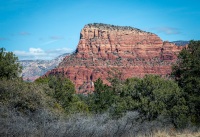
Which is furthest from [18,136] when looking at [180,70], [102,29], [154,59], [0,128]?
[102,29]

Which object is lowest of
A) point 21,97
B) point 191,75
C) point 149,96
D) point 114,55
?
point 149,96

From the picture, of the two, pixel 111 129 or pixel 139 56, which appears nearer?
pixel 111 129

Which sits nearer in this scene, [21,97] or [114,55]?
[21,97]

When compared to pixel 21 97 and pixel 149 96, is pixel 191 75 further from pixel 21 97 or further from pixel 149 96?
pixel 21 97

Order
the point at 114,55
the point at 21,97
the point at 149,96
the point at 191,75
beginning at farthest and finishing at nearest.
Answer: the point at 114,55, the point at 149,96, the point at 191,75, the point at 21,97

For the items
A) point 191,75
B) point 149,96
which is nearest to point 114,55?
point 149,96

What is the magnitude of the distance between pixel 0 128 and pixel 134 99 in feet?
55.6

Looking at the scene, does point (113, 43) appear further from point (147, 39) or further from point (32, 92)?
point (32, 92)

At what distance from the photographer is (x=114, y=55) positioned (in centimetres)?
17912

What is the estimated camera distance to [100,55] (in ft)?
591

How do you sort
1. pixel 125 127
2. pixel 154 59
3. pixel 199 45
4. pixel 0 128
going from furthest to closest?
1. pixel 154 59
2. pixel 199 45
3. pixel 125 127
4. pixel 0 128

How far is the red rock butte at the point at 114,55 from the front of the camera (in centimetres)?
15875

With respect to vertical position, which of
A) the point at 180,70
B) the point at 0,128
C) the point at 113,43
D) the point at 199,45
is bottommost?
the point at 0,128

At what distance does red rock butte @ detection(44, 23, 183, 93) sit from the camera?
15875cm
